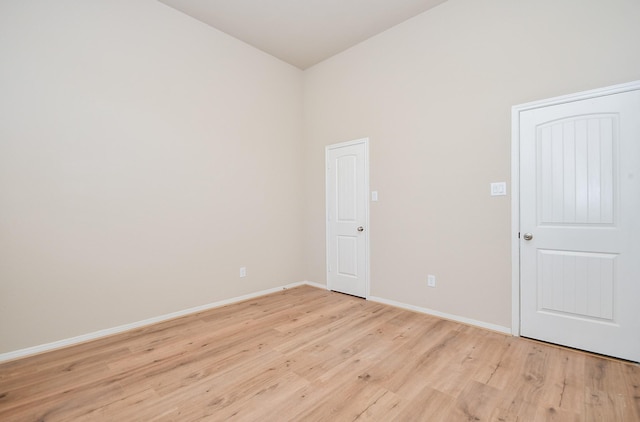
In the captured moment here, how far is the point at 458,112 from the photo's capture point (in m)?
3.17

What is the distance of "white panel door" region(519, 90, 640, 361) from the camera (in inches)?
90.8

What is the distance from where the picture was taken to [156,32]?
3250 mm

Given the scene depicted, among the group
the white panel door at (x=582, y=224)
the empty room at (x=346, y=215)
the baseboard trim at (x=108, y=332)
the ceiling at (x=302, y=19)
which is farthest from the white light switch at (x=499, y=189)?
the baseboard trim at (x=108, y=332)

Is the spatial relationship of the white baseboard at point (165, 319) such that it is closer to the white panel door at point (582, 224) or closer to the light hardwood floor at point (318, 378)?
the light hardwood floor at point (318, 378)

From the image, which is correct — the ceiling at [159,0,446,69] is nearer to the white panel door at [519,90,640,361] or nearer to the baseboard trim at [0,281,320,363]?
the white panel door at [519,90,640,361]

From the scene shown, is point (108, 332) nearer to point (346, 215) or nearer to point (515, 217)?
point (346, 215)

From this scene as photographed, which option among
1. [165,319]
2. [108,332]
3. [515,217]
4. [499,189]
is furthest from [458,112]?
[108,332]

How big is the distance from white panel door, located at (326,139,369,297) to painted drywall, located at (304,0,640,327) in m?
0.16

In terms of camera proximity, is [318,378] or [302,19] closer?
[318,378]

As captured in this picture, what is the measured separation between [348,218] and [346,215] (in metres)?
0.06

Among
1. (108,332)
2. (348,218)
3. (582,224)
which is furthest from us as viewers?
(348,218)

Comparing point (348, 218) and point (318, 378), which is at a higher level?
point (348, 218)

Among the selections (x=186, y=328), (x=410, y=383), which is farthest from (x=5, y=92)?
(x=410, y=383)

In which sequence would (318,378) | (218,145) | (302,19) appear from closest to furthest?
(318,378)
(302,19)
(218,145)
